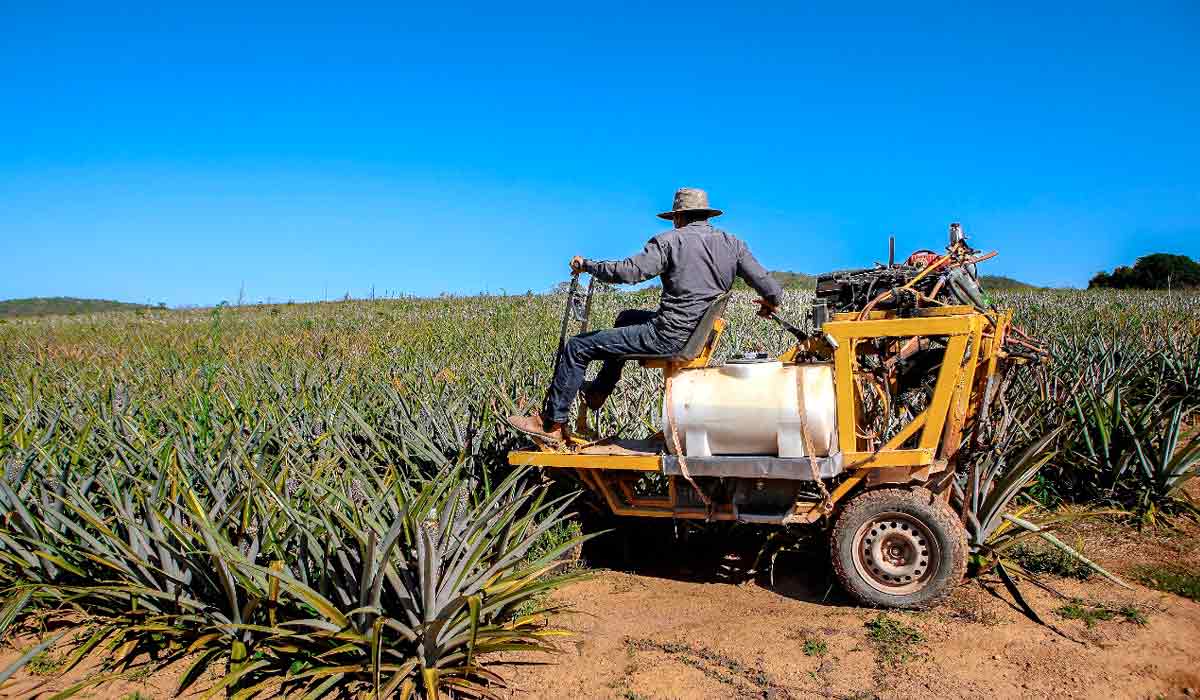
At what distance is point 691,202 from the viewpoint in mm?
5066

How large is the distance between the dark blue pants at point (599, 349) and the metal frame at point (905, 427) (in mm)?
132

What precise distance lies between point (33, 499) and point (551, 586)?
3237 millimetres

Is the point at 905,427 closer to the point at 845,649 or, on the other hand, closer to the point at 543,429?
the point at 845,649

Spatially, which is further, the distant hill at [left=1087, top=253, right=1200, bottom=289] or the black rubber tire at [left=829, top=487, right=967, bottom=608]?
the distant hill at [left=1087, top=253, right=1200, bottom=289]

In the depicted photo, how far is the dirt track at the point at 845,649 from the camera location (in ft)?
12.5

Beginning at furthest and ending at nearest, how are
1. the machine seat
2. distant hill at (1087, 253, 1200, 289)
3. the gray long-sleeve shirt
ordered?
distant hill at (1087, 253, 1200, 289), the gray long-sleeve shirt, the machine seat

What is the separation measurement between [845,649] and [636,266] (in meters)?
2.41

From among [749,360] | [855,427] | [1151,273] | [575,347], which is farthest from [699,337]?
[1151,273]

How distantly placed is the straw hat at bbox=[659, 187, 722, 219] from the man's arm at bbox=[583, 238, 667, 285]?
0.29 meters

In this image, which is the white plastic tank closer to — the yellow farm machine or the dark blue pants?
the yellow farm machine

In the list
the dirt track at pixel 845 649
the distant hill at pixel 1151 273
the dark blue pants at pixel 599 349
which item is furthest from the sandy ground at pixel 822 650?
the distant hill at pixel 1151 273

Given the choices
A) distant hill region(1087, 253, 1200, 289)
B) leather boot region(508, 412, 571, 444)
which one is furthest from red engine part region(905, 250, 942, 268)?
distant hill region(1087, 253, 1200, 289)

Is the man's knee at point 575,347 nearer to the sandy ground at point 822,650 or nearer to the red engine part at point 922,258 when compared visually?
the sandy ground at point 822,650

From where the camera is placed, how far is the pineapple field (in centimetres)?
385
